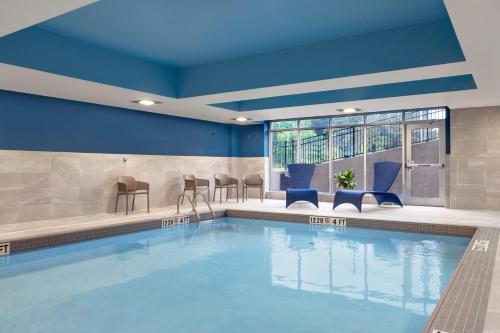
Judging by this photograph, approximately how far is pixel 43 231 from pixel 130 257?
1.40 metres

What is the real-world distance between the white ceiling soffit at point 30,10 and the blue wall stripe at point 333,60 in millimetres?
2925

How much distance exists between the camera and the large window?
873 centimetres

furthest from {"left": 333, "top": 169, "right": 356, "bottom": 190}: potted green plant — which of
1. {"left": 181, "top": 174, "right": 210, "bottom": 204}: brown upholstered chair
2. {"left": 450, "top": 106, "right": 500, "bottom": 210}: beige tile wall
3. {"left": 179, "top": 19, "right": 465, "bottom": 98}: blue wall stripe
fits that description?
{"left": 179, "top": 19, "right": 465, "bottom": 98}: blue wall stripe

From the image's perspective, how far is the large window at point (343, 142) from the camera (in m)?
8.73

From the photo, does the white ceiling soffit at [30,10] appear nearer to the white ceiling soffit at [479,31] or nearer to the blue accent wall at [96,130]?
the white ceiling soffit at [479,31]

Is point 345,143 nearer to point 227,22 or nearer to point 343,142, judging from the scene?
point 343,142

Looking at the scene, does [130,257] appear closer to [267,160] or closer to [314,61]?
[314,61]

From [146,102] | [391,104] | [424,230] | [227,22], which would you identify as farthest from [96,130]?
[424,230]

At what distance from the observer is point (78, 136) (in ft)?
21.7

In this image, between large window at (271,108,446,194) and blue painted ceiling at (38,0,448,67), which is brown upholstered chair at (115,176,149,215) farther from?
large window at (271,108,446,194)

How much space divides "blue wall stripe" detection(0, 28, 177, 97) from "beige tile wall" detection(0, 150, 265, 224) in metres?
1.98

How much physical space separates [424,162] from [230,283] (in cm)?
644

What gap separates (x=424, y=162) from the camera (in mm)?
8344

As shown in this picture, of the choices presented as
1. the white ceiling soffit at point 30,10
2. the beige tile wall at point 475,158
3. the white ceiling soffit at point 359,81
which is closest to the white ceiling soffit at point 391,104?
the beige tile wall at point 475,158
